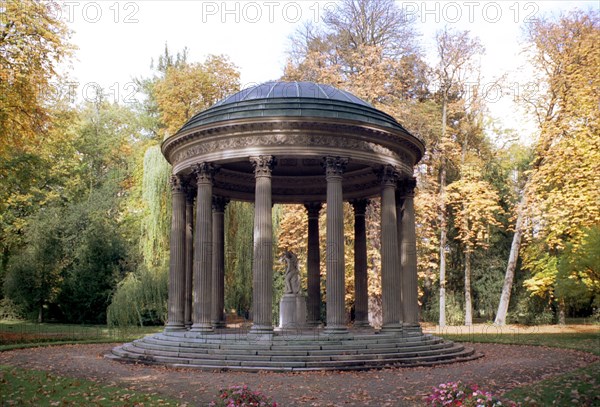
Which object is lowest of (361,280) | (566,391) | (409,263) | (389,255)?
(566,391)

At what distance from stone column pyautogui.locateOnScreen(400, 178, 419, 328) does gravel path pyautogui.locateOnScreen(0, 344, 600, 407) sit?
3.81 metres

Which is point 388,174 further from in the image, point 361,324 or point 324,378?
point 324,378

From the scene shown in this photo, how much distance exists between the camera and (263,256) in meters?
21.1

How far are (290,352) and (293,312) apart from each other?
7407 millimetres

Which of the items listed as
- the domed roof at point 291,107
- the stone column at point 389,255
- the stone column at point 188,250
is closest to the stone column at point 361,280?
the stone column at point 389,255

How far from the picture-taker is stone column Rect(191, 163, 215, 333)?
864 inches

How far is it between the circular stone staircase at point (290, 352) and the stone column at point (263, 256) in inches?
26.8

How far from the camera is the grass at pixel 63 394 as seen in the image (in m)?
12.9

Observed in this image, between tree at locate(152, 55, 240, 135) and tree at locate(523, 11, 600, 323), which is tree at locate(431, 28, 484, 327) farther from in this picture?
tree at locate(152, 55, 240, 135)

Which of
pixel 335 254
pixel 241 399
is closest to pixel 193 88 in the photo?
pixel 335 254

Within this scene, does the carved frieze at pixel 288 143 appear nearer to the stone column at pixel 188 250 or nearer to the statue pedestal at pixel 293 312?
the stone column at pixel 188 250

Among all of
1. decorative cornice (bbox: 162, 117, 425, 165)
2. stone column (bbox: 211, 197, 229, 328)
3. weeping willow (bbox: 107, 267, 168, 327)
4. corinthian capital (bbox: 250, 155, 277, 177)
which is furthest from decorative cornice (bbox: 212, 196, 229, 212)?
weeping willow (bbox: 107, 267, 168, 327)

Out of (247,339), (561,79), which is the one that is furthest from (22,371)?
(561,79)

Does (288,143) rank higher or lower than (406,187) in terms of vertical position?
higher
